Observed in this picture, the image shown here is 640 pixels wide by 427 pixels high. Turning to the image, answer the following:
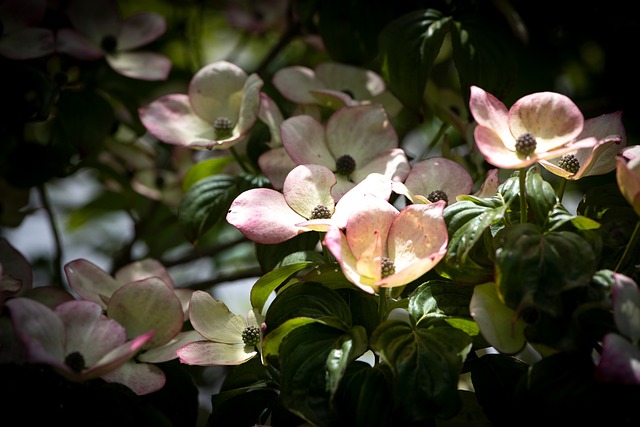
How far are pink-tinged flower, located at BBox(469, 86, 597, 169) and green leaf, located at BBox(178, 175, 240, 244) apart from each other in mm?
333

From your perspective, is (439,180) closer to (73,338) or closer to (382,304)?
(382,304)

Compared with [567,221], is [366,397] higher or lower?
lower

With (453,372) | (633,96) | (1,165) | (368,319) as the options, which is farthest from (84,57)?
(633,96)

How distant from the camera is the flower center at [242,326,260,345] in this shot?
77 centimetres

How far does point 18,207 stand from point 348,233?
0.68 metres

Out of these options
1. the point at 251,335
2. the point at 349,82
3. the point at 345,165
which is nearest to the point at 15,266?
the point at 251,335

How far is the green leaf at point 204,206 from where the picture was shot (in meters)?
0.89

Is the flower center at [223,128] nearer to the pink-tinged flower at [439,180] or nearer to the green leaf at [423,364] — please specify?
the pink-tinged flower at [439,180]

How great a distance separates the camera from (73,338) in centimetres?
70

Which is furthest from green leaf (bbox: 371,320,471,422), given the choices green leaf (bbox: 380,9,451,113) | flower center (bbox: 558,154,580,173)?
green leaf (bbox: 380,9,451,113)

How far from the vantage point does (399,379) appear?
24.3 inches

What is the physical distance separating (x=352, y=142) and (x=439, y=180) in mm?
126

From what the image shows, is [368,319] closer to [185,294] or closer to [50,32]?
[185,294]

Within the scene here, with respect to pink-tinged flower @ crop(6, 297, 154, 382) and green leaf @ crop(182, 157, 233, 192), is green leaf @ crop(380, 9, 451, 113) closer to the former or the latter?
green leaf @ crop(182, 157, 233, 192)
